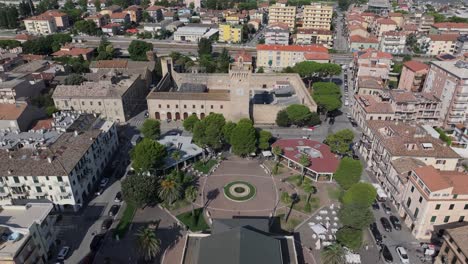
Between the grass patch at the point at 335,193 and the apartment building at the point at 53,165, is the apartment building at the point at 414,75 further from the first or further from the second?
the apartment building at the point at 53,165

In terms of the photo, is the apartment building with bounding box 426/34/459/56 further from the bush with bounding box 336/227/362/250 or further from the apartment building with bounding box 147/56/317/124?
the bush with bounding box 336/227/362/250

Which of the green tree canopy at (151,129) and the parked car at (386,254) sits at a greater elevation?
the green tree canopy at (151,129)

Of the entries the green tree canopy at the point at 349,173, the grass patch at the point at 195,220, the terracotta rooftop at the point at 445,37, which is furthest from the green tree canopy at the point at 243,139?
the terracotta rooftop at the point at 445,37

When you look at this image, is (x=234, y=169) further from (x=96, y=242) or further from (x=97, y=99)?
(x=97, y=99)

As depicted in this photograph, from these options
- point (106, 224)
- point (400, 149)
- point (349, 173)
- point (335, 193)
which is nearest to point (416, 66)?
point (400, 149)

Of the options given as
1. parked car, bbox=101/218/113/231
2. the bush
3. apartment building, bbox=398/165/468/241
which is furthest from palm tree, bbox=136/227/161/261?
apartment building, bbox=398/165/468/241

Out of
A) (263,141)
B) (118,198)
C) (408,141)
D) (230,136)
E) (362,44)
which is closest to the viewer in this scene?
(118,198)

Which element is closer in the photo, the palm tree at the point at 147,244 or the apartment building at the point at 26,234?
the apartment building at the point at 26,234
